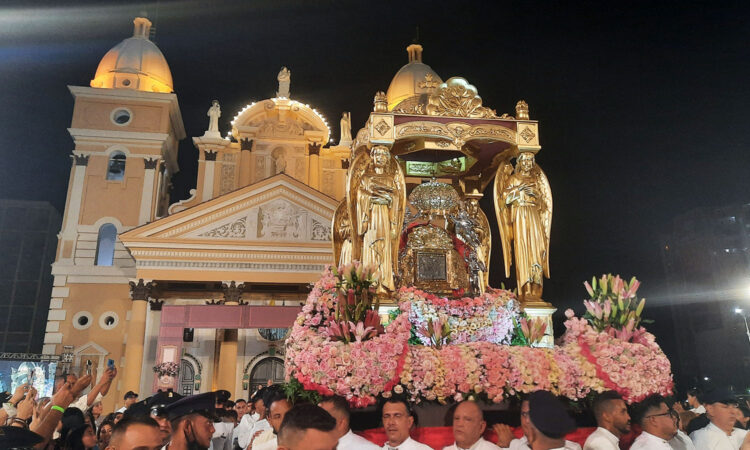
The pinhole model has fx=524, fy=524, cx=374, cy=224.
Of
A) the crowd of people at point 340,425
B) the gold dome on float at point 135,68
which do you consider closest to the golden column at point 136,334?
the gold dome on float at point 135,68

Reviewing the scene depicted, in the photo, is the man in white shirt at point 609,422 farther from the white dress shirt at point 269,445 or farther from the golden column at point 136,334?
the golden column at point 136,334

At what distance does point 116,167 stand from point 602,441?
23371 millimetres

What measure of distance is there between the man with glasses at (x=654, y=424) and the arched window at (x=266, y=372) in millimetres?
17533

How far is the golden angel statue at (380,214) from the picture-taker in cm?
640

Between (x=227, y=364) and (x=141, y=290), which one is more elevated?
(x=141, y=290)

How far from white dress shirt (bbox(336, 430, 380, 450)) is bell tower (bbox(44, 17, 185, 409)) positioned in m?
16.2

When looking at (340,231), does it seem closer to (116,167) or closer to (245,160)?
(245,160)

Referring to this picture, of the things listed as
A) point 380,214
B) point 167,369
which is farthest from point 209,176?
point 380,214

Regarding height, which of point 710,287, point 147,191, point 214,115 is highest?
point 214,115

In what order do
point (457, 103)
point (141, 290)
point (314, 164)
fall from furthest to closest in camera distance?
point (314, 164)
point (141, 290)
point (457, 103)

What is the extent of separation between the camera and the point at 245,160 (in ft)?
78.5

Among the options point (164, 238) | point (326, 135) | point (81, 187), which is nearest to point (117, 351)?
point (164, 238)

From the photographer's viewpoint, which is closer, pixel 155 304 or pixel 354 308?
pixel 354 308

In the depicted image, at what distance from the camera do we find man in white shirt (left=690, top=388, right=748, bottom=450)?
506 cm
